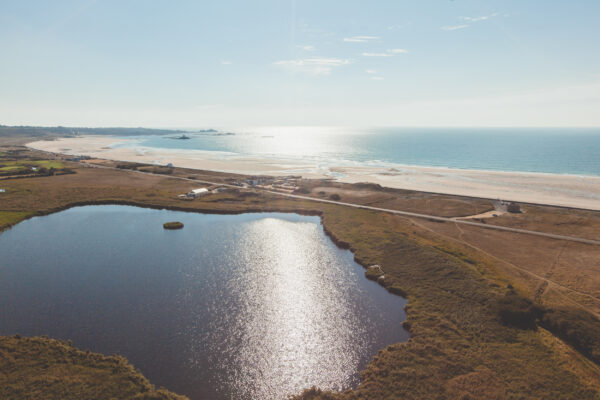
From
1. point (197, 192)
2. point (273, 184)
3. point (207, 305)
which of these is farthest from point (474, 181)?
point (207, 305)

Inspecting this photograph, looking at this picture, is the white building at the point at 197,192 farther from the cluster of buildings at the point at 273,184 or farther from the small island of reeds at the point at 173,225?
the small island of reeds at the point at 173,225

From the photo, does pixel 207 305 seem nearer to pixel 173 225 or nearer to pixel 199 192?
pixel 173 225

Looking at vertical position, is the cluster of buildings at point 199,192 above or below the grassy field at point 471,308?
above

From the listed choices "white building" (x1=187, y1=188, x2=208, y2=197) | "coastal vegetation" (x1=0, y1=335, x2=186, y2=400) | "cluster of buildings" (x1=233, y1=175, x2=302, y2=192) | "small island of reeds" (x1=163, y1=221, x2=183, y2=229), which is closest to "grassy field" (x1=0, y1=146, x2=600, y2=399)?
"coastal vegetation" (x1=0, y1=335, x2=186, y2=400)

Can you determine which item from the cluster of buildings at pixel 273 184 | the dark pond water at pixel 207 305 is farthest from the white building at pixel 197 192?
the dark pond water at pixel 207 305

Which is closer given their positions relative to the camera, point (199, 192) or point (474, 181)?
point (199, 192)

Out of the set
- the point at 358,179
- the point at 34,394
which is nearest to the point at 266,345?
the point at 34,394

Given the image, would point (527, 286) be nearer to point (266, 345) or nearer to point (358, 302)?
point (358, 302)
